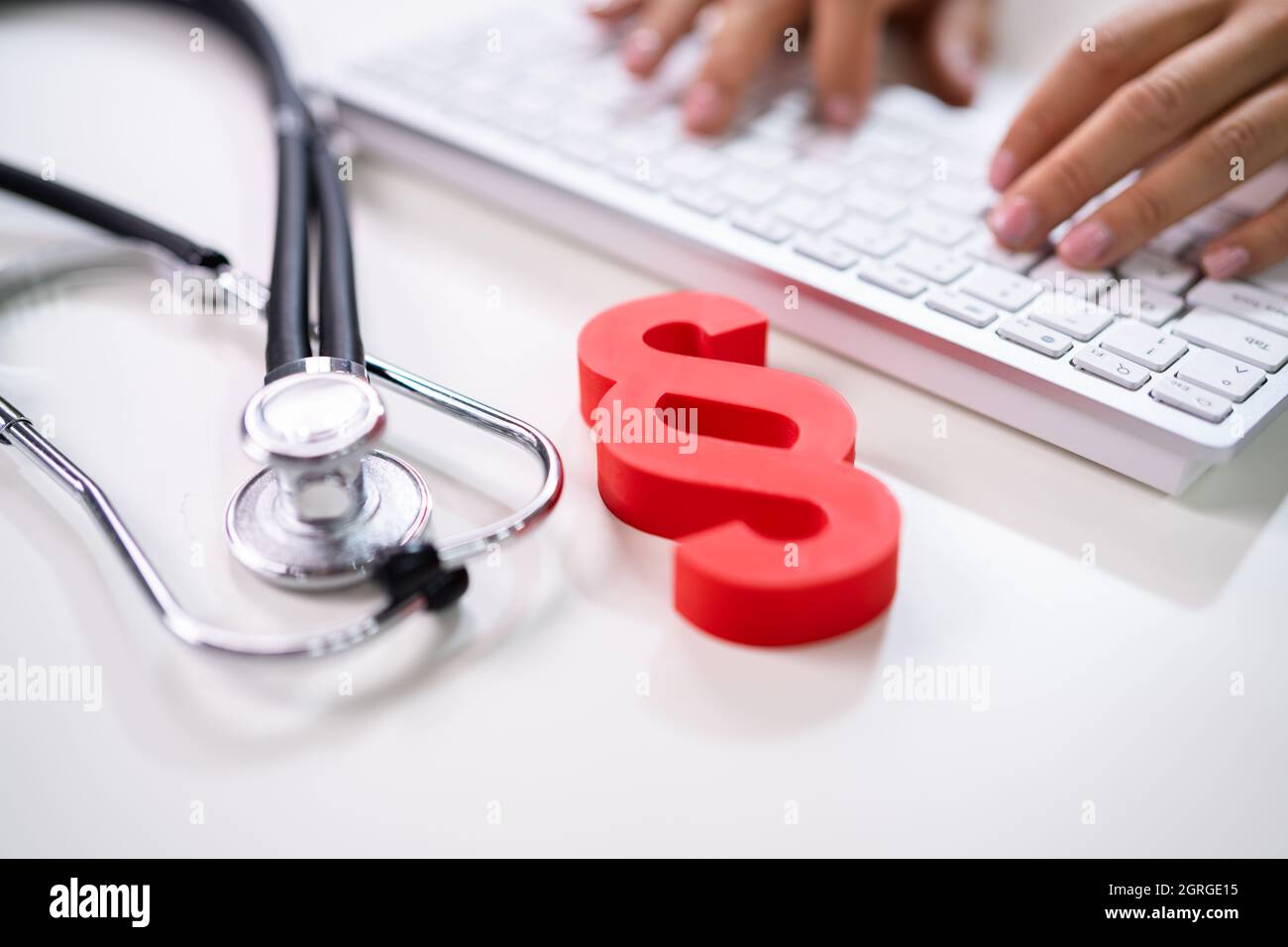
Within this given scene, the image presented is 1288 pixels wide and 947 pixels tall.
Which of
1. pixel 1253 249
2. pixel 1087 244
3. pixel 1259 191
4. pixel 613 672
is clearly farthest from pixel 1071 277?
pixel 613 672

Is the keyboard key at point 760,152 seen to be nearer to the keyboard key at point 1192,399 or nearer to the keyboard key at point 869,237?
the keyboard key at point 869,237

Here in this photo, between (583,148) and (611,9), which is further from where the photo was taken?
(611,9)

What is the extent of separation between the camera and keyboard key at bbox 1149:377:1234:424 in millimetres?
644

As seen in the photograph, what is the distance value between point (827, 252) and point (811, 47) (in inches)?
18.0

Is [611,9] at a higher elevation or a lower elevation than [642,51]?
higher

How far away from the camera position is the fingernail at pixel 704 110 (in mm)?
971

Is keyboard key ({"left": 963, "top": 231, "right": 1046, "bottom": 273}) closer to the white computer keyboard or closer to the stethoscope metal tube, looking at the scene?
the white computer keyboard

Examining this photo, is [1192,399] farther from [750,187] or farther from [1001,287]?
[750,187]

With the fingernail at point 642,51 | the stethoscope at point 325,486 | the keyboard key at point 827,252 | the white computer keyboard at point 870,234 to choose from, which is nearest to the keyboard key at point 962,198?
the white computer keyboard at point 870,234

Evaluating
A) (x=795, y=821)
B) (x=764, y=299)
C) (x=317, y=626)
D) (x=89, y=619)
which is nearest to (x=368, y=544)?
(x=317, y=626)

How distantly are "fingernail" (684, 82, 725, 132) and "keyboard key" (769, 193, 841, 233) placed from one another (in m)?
0.14

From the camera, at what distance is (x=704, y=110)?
3.18 feet

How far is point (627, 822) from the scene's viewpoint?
1.63ft

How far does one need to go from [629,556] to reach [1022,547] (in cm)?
23
